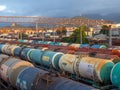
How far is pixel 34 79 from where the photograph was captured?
13023mm

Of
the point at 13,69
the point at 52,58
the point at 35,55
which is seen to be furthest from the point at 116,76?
the point at 35,55

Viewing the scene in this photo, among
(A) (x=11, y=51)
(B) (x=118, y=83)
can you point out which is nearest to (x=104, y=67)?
(B) (x=118, y=83)

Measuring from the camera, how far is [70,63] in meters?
22.6

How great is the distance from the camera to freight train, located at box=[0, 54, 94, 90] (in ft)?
34.6

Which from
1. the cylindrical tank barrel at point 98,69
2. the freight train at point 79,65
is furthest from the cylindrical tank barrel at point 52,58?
the cylindrical tank barrel at point 98,69

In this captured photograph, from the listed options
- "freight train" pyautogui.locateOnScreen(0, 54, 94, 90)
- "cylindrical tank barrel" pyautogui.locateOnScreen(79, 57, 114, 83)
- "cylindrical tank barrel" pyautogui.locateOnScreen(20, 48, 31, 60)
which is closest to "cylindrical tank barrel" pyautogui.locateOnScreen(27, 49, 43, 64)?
"cylindrical tank barrel" pyautogui.locateOnScreen(20, 48, 31, 60)

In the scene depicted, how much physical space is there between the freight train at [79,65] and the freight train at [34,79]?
190 inches

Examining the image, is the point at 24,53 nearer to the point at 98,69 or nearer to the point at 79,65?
the point at 79,65

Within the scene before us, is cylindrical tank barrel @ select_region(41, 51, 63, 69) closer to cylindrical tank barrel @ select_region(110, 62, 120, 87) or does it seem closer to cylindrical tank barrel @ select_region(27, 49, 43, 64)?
cylindrical tank barrel @ select_region(27, 49, 43, 64)

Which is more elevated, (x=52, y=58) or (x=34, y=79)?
(x=34, y=79)

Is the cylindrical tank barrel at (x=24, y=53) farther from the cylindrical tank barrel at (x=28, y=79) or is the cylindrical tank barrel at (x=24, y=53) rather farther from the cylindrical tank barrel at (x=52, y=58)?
the cylindrical tank barrel at (x=28, y=79)

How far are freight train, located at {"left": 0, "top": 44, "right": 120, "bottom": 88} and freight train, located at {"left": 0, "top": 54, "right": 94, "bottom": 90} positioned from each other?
15.8ft

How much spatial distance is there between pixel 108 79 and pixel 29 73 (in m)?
6.00

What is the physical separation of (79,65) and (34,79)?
8.26 meters
